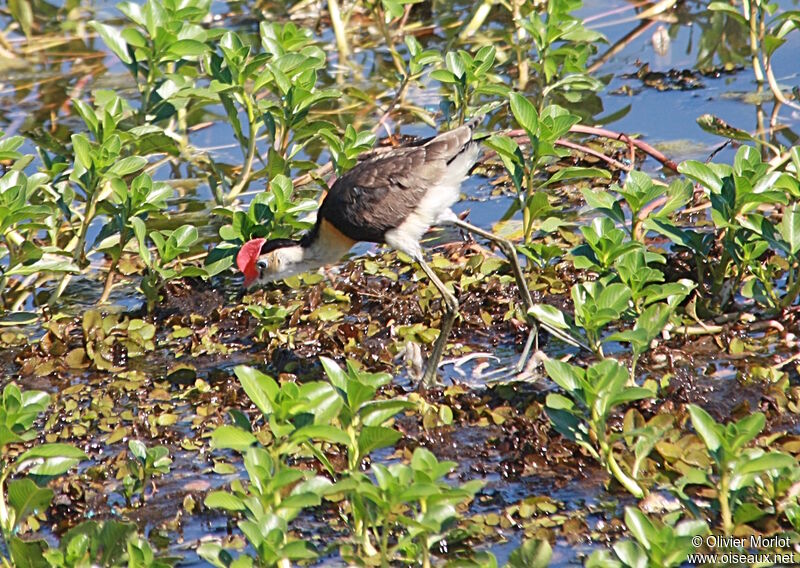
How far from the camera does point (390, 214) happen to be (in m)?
5.61

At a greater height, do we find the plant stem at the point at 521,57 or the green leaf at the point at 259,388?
the green leaf at the point at 259,388

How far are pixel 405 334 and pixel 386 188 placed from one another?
28.0 inches

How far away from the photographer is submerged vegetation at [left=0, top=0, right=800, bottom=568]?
3891 mm

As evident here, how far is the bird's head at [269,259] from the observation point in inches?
230

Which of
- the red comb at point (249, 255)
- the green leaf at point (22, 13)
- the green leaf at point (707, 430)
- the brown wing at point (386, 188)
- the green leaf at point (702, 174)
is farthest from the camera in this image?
the green leaf at point (22, 13)

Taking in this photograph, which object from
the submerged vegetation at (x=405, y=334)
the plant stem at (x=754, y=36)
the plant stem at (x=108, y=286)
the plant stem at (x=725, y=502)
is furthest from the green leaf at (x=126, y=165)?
the plant stem at (x=754, y=36)

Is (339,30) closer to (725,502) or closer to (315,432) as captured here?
(315,432)

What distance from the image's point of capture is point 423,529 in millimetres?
3557

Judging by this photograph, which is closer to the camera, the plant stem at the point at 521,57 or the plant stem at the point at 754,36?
the plant stem at the point at 754,36

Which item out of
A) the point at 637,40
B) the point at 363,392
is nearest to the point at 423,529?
the point at 363,392

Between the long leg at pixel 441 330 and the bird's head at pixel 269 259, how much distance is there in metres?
0.66

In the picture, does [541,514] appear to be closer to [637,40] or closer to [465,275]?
[465,275]

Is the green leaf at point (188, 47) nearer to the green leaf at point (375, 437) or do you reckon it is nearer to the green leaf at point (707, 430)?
the green leaf at point (375, 437)

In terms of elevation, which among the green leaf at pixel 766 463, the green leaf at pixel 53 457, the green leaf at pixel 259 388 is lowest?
the green leaf at pixel 766 463
